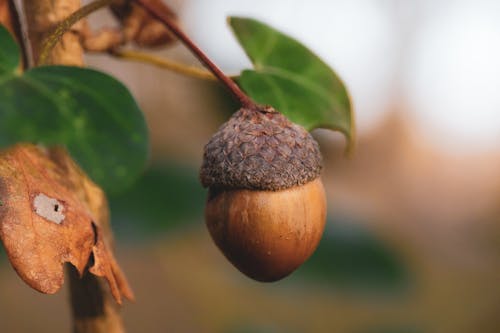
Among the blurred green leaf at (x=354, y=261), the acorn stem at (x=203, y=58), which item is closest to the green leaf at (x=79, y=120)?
the acorn stem at (x=203, y=58)

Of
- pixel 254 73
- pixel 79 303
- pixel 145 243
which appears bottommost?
pixel 79 303

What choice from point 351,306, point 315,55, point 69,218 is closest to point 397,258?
point 351,306

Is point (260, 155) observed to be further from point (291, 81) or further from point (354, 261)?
point (354, 261)

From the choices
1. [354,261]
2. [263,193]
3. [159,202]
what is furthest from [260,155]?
[354,261]

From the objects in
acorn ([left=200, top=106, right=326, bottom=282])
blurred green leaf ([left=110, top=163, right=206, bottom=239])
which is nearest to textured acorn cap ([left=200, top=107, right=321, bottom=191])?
acorn ([left=200, top=106, right=326, bottom=282])

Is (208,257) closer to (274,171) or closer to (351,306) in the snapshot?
(351,306)

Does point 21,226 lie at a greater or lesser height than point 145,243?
lesser

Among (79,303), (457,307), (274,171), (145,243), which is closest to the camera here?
(274,171)
